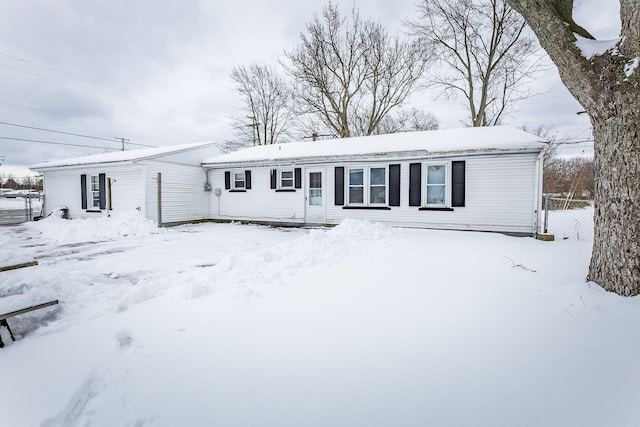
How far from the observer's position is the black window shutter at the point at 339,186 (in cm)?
1183

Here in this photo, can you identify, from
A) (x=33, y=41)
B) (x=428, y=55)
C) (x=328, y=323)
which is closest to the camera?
(x=328, y=323)

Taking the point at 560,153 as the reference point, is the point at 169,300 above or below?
below

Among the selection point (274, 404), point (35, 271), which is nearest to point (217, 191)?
point (35, 271)

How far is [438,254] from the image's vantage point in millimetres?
6227

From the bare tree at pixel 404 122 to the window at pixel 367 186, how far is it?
12950 millimetres

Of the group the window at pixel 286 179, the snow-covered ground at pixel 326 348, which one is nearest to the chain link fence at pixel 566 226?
the snow-covered ground at pixel 326 348

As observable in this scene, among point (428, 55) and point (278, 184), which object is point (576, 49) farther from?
point (428, 55)

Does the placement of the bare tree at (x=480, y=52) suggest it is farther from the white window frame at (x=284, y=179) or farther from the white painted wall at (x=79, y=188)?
the white painted wall at (x=79, y=188)

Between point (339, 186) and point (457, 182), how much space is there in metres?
4.42

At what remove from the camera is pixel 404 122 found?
2500cm

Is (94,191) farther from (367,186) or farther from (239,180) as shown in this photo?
(367,186)

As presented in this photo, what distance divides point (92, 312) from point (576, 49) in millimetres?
6916

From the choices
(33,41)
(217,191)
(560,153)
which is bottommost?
(217,191)

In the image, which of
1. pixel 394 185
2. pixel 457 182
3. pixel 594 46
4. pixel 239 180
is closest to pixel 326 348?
pixel 594 46
